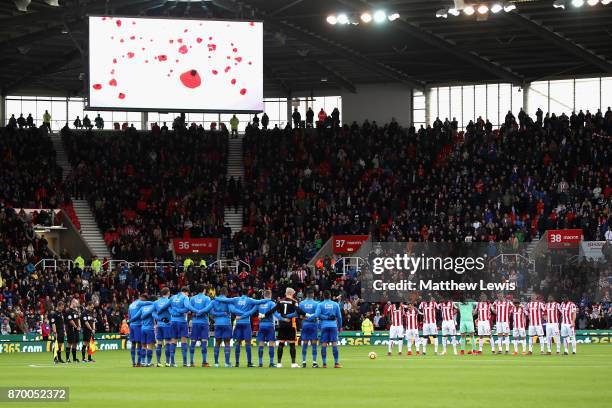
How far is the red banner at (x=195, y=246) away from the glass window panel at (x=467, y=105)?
19556mm

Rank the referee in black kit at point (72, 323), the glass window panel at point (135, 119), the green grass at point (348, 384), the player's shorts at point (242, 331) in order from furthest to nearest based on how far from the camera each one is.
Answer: the glass window panel at point (135, 119), the referee in black kit at point (72, 323), the player's shorts at point (242, 331), the green grass at point (348, 384)

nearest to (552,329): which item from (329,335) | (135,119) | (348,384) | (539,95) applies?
(329,335)

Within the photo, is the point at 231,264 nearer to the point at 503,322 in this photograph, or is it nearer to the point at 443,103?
the point at 443,103

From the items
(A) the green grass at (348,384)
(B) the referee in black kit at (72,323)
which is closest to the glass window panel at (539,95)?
(A) the green grass at (348,384)

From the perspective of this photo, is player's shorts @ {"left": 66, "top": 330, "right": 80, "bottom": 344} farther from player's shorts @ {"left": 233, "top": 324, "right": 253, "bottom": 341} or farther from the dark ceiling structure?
the dark ceiling structure

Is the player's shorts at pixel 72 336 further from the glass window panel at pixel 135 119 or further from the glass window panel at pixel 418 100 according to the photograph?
the glass window panel at pixel 418 100

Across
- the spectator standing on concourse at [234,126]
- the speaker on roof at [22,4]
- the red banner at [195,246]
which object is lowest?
the red banner at [195,246]

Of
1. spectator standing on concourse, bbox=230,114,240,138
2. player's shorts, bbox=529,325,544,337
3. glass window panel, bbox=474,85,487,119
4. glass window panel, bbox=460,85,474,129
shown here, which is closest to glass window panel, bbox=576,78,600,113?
glass window panel, bbox=474,85,487,119

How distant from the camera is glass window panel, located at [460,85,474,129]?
69.5m

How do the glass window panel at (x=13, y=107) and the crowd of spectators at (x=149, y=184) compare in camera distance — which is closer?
the crowd of spectators at (x=149, y=184)

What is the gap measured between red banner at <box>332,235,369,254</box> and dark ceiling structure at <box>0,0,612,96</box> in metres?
9.96

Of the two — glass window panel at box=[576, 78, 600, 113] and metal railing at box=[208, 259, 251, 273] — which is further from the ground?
glass window panel at box=[576, 78, 600, 113]

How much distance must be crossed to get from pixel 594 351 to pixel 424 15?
62.9ft

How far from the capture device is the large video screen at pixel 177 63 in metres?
42.2
